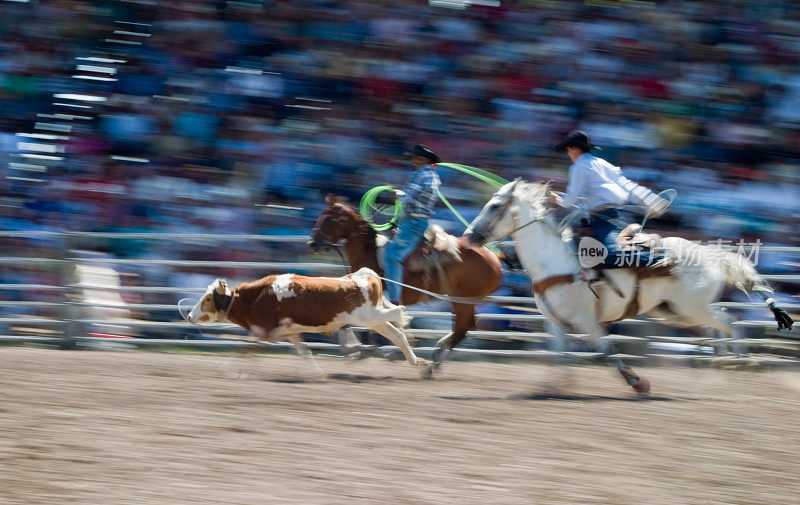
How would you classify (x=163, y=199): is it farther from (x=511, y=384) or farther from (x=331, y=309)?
(x=511, y=384)

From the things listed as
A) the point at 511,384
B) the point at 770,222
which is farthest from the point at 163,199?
the point at 770,222

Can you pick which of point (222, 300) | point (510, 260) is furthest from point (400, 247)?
point (222, 300)

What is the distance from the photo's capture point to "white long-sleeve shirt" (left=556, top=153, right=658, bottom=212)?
6266 millimetres

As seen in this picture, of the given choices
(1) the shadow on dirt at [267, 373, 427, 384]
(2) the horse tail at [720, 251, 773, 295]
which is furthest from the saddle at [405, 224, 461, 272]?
(2) the horse tail at [720, 251, 773, 295]

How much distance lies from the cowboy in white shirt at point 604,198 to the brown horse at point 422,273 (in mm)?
1313

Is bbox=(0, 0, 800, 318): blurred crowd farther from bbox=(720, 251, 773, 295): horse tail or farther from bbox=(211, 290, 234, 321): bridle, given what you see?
bbox=(720, 251, 773, 295): horse tail

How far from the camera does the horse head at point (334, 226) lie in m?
7.66

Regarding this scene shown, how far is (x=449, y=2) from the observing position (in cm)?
1054

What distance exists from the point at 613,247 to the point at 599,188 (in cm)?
40

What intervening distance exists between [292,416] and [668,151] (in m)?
5.41

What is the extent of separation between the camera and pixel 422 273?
24.7 ft

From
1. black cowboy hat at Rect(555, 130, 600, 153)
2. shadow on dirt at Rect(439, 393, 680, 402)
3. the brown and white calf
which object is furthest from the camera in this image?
the brown and white calf

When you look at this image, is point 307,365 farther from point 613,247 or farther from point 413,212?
point 613,247

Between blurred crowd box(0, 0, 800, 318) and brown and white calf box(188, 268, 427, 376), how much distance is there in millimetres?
1772
